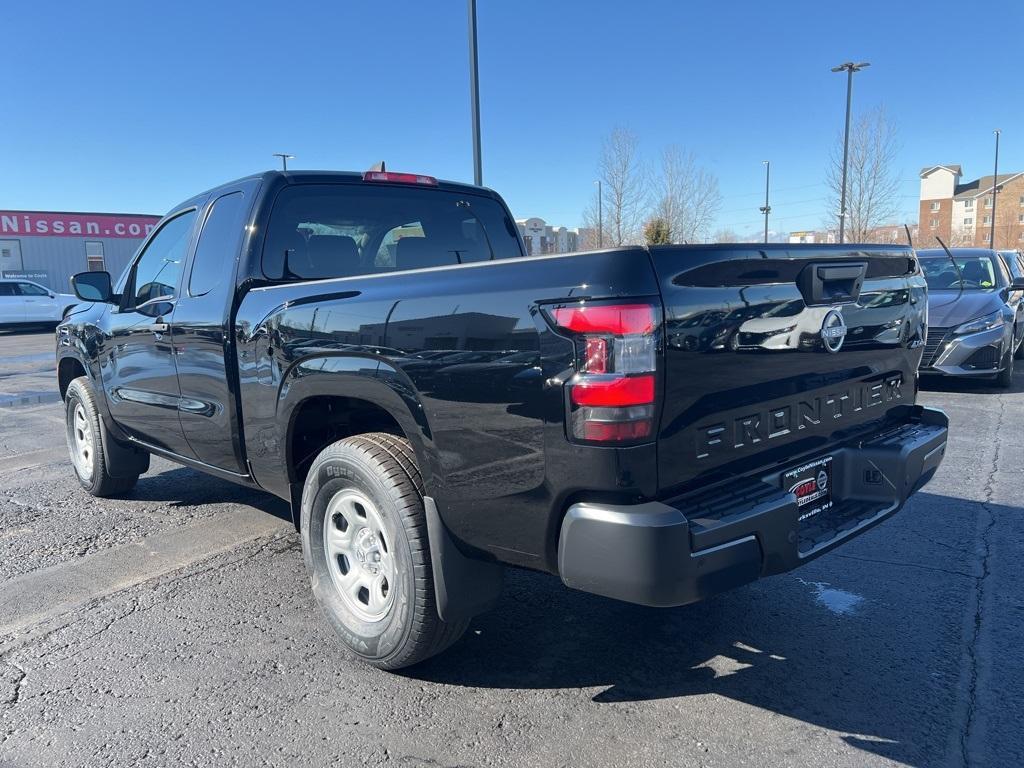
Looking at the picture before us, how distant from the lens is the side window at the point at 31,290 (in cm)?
2488

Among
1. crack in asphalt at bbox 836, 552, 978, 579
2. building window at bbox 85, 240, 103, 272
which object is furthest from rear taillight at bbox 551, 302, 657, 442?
building window at bbox 85, 240, 103, 272

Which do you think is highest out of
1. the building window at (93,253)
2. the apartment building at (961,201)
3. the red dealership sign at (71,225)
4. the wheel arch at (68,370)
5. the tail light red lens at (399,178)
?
the apartment building at (961,201)

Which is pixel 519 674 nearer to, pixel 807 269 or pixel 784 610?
pixel 784 610

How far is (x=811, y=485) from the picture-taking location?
291cm

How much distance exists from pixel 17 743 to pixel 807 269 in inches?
122

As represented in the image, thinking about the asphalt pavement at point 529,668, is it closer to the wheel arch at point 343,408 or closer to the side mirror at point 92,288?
the wheel arch at point 343,408

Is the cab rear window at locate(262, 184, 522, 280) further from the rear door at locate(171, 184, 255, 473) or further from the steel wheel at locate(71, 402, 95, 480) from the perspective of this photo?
the steel wheel at locate(71, 402, 95, 480)

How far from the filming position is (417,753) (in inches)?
101

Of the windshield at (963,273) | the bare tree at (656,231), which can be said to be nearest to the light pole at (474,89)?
the bare tree at (656,231)

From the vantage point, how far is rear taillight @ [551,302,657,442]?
2225mm

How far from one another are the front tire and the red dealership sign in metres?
37.1

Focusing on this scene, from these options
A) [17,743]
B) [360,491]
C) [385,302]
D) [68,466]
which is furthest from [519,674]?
[68,466]

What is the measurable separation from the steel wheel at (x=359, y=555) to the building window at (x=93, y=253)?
3982cm

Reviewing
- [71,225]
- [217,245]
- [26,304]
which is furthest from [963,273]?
[71,225]
